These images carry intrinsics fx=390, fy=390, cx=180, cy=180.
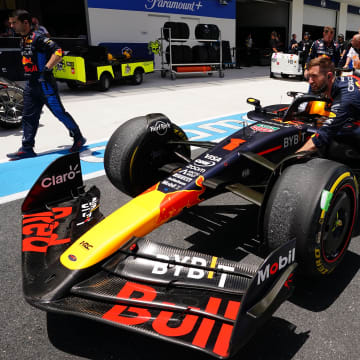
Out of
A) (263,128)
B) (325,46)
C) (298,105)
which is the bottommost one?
(263,128)

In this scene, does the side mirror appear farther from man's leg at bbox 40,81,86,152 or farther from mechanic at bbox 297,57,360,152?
man's leg at bbox 40,81,86,152

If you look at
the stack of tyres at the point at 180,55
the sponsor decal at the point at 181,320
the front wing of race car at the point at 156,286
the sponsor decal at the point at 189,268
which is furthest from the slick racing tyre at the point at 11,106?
the stack of tyres at the point at 180,55

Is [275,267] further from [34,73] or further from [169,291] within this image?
[34,73]

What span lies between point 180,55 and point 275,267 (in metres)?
14.6

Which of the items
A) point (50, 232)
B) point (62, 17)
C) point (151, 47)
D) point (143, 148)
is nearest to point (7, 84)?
point (143, 148)

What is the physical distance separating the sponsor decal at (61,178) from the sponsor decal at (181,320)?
4.06 ft

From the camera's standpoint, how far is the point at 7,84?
6.89 m

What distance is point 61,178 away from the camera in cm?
301

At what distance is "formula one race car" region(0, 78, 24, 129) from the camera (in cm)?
683

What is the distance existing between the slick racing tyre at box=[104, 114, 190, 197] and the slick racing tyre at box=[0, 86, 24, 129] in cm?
433

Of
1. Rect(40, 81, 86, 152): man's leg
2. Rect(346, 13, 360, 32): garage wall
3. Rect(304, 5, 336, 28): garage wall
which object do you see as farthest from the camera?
Rect(346, 13, 360, 32): garage wall

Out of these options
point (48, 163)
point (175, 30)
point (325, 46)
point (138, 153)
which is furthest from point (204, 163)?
point (175, 30)

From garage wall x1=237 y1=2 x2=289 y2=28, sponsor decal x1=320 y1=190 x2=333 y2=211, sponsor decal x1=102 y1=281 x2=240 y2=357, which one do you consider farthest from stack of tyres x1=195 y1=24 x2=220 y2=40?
sponsor decal x1=102 y1=281 x2=240 y2=357

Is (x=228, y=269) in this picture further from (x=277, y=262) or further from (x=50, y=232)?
(x=50, y=232)
